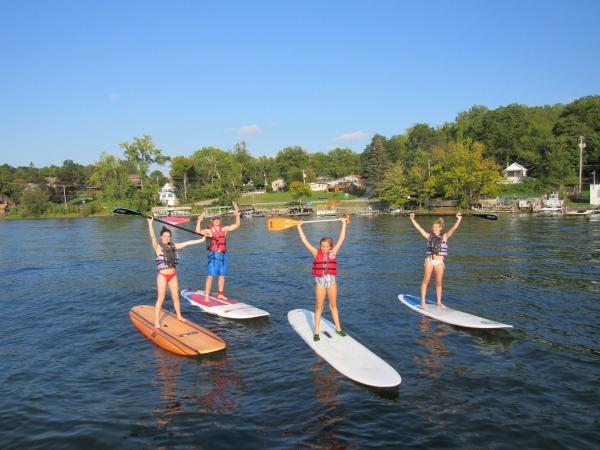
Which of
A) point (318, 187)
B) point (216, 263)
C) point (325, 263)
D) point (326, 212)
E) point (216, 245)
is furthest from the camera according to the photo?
point (318, 187)

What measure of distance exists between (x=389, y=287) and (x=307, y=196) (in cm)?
8715

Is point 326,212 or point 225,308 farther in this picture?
point 326,212

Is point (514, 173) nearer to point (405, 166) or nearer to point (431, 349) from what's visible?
point (405, 166)

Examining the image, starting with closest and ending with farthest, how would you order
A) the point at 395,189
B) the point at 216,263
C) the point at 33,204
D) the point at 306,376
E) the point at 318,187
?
1. the point at 306,376
2. the point at 216,263
3. the point at 395,189
4. the point at 33,204
5. the point at 318,187

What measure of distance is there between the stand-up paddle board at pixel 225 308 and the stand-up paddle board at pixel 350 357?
→ 5.55 ft

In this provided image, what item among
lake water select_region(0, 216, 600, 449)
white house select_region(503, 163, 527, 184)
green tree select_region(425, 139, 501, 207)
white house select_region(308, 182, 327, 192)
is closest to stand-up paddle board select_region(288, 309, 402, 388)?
lake water select_region(0, 216, 600, 449)

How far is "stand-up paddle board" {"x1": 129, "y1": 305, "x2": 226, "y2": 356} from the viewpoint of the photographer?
31.5 feet

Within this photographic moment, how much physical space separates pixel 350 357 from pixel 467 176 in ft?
211

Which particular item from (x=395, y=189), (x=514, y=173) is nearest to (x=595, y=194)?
(x=514, y=173)

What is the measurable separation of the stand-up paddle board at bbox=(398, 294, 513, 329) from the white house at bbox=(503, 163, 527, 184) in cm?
7258

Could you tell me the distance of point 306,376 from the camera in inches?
337

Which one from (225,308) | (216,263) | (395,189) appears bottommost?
(225,308)

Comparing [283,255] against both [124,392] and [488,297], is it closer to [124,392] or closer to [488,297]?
[488,297]

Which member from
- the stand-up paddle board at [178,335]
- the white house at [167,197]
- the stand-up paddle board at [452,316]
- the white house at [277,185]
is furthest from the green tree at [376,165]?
the stand-up paddle board at [178,335]
